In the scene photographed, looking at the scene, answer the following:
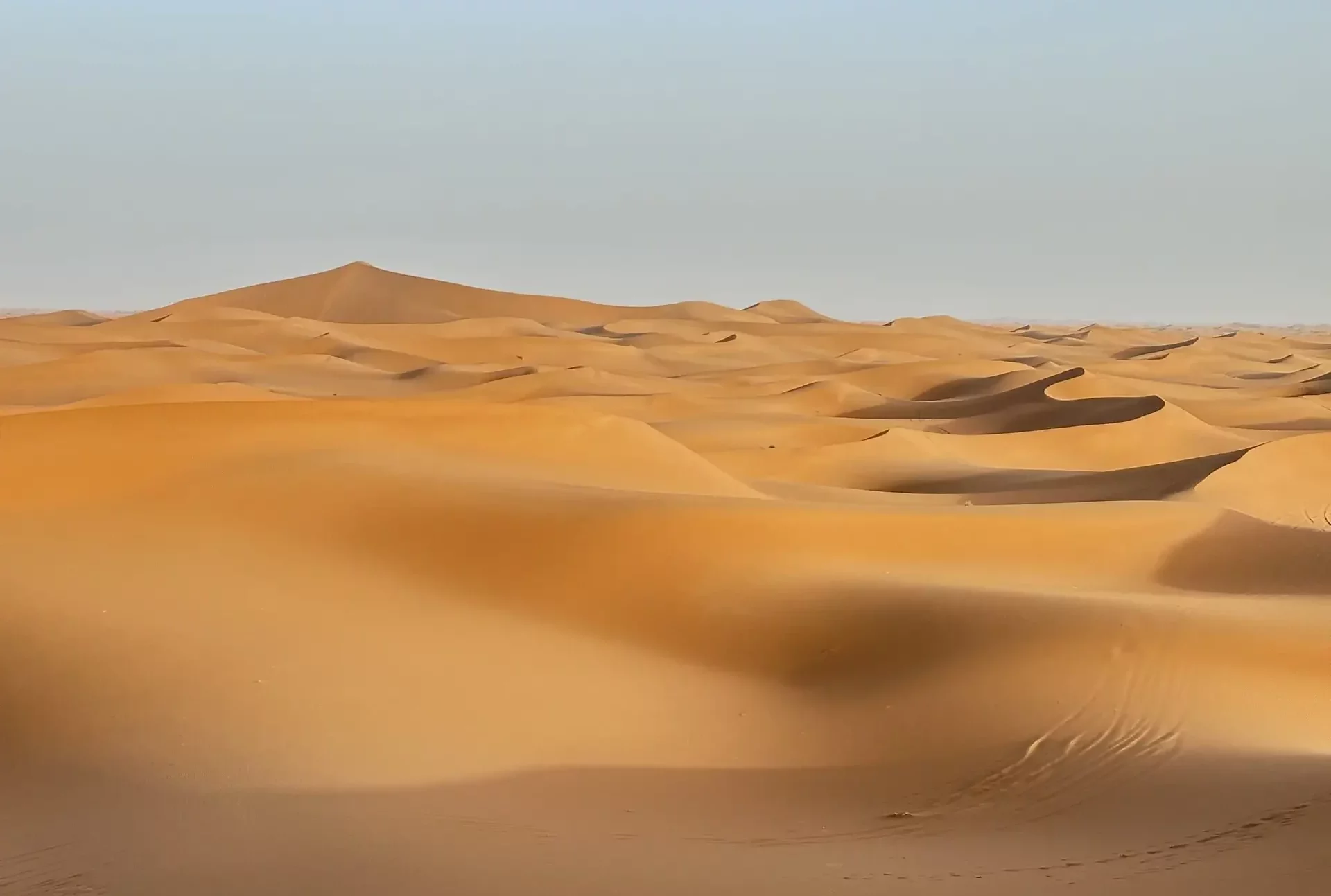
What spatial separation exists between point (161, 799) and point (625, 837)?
1.97m

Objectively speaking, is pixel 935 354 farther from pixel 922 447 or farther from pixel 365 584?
pixel 365 584

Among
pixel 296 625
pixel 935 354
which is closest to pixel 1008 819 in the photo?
pixel 296 625

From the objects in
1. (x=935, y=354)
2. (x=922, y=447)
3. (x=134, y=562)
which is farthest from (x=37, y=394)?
(x=935, y=354)

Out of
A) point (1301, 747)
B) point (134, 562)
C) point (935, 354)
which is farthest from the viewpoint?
point (935, 354)

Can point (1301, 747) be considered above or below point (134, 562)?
below

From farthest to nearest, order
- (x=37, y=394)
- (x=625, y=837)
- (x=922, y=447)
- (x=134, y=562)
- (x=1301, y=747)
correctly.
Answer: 1. (x=37, y=394)
2. (x=922, y=447)
3. (x=134, y=562)
4. (x=1301, y=747)
5. (x=625, y=837)

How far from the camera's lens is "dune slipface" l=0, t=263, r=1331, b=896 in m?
5.30

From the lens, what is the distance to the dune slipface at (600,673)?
17.4ft

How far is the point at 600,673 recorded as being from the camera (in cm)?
827

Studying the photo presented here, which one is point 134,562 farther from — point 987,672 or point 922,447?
point 922,447

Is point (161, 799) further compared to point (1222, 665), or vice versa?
point (1222, 665)

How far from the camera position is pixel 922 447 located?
83.2 ft

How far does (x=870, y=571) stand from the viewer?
1096cm

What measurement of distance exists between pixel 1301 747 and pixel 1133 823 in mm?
1856
